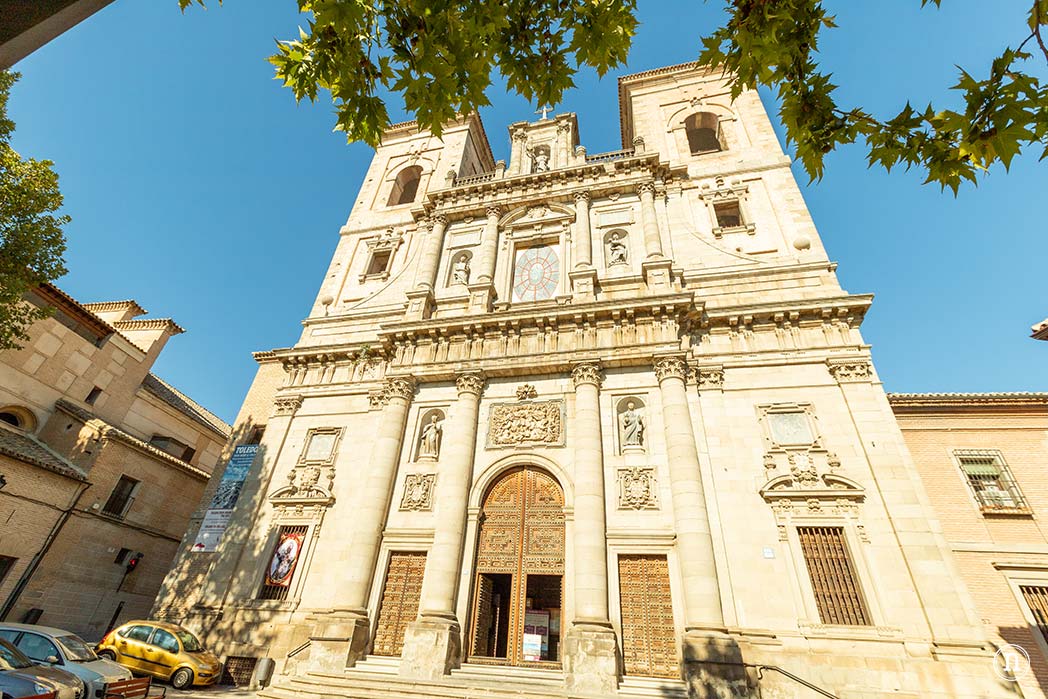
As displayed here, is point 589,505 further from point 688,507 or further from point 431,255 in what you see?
point 431,255

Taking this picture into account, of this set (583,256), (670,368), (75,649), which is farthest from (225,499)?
(670,368)

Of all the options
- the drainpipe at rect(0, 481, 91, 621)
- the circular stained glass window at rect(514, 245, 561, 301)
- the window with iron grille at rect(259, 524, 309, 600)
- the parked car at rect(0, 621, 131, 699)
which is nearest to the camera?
the parked car at rect(0, 621, 131, 699)

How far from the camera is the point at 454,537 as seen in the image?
1366 cm

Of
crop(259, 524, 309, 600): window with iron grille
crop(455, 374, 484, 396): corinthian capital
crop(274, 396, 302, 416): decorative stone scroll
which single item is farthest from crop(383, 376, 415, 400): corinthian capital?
crop(259, 524, 309, 600): window with iron grille

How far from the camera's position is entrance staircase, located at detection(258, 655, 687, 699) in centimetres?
1022

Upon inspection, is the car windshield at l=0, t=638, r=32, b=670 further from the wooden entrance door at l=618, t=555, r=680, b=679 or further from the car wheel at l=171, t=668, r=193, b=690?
the wooden entrance door at l=618, t=555, r=680, b=679

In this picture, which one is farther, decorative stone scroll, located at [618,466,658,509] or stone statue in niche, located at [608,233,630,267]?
stone statue in niche, located at [608,233,630,267]

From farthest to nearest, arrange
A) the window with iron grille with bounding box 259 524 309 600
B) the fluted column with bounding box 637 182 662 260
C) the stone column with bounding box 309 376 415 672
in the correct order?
the fluted column with bounding box 637 182 662 260
the window with iron grille with bounding box 259 524 309 600
the stone column with bounding box 309 376 415 672

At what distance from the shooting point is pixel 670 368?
14.7 meters

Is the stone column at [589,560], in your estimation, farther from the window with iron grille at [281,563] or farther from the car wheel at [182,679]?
the car wheel at [182,679]

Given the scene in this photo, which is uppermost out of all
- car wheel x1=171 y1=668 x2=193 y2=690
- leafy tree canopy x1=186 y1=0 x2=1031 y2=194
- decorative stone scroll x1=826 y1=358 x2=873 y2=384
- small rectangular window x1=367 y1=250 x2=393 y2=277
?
small rectangular window x1=367 y1=250 x2=393 y2=277

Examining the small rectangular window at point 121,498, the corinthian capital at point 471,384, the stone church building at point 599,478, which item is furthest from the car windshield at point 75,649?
the small rectangular window at point 121,498

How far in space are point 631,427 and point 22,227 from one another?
19.3m

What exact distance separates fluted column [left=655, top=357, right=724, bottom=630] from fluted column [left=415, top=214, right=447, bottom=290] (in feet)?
34.4
